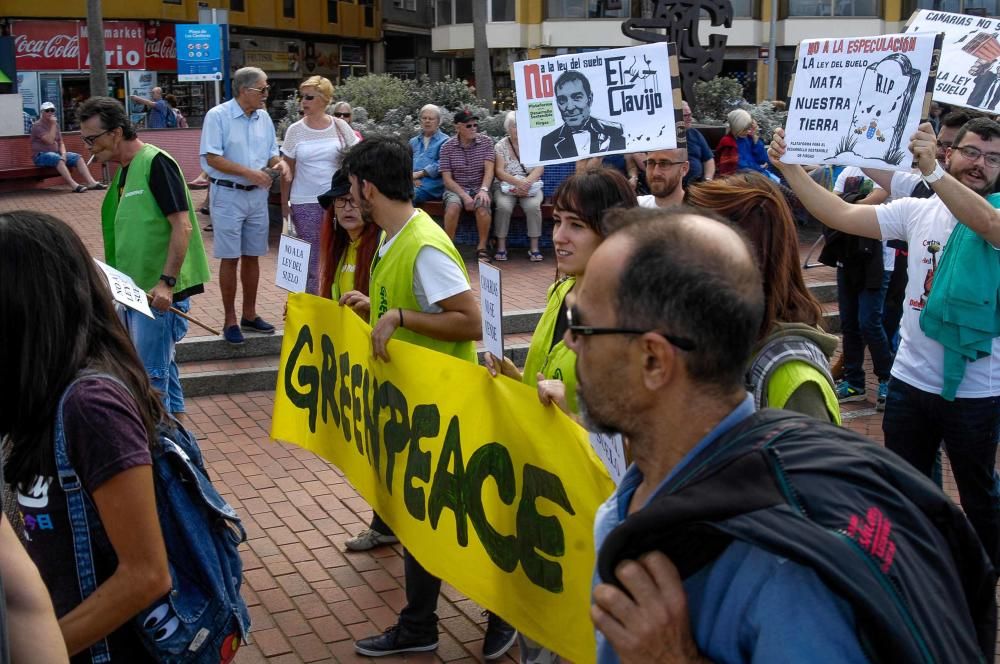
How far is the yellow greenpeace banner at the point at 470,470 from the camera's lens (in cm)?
339

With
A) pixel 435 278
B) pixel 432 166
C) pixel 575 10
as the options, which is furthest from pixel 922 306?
pixel 575 10

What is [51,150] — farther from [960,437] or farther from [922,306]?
[960,437]

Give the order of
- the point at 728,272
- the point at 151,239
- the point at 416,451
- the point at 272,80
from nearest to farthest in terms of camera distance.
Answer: the point at 728,272, the point at 416,451, the point at 151,239, the point at 272,80

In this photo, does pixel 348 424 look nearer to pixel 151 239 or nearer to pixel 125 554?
pixel 151 239

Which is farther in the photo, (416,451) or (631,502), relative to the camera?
(416,451)

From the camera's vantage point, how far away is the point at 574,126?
564cm

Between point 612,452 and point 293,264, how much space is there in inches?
108

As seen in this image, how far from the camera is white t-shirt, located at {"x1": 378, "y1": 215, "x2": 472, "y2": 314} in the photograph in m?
4.30

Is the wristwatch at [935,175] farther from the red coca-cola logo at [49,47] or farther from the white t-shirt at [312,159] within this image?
the red coca-cola logo at [49,47]

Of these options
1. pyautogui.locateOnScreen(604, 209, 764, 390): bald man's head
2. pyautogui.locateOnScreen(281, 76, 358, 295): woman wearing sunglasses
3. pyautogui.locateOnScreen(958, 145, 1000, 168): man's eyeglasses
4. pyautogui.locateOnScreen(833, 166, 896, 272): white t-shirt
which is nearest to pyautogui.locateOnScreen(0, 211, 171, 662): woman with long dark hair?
pyautogui.locateOnScreen(604, 209, 764, 390): bald man's head

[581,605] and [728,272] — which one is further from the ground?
[728,272]

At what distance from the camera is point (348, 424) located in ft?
15.9

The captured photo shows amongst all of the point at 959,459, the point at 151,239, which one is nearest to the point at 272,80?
the point at 151,239

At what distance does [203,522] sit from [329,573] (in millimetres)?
2595
